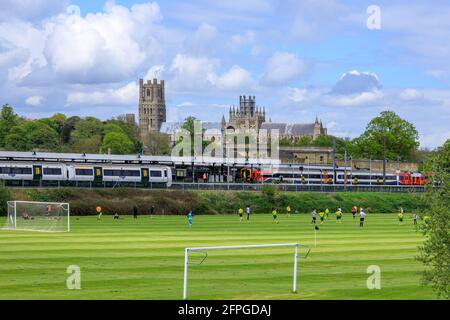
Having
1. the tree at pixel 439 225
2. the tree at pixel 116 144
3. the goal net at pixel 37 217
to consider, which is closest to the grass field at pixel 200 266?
the goal net at pixel 37 217

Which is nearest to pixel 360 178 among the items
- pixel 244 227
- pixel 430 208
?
pixel 244 227

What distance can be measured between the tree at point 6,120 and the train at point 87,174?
A: 7235 centimetres

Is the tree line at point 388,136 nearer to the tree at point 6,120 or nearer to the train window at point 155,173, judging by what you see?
the tree at point 6,120

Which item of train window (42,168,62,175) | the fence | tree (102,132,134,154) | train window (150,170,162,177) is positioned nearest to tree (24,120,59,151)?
tree (102,132,134,154)

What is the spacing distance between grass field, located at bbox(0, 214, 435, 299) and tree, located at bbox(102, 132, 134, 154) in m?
120

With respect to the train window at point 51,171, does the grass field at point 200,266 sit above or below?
below

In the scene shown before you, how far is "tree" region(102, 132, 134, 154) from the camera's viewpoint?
595 feet

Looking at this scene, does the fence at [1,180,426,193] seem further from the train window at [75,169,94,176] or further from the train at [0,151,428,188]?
the train window at [75,169,94,176]

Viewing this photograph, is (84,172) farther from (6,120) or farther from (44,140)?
(6,120)

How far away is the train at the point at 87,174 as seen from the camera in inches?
3984

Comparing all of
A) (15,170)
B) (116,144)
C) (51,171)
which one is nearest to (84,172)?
(51,171)
